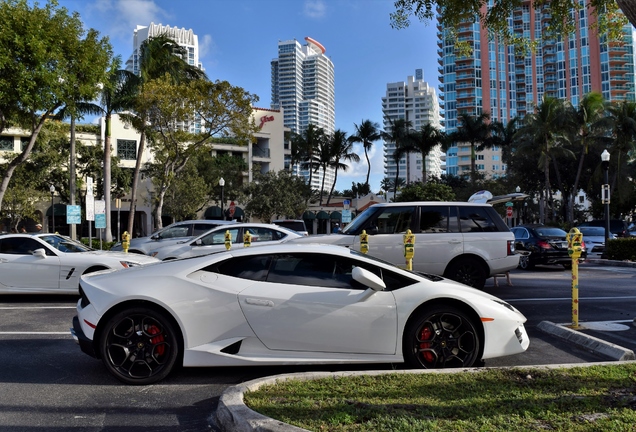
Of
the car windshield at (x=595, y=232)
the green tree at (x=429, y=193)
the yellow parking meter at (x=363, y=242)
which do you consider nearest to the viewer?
the yellow parking meter at (x=363, y=242)

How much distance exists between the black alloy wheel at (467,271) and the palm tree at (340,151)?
48.9m

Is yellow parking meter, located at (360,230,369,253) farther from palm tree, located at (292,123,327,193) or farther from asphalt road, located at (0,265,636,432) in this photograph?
palm tree, located at (292,123,327,193)

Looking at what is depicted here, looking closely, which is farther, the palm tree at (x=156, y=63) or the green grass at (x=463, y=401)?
the palm tree at (x=156, y=63)

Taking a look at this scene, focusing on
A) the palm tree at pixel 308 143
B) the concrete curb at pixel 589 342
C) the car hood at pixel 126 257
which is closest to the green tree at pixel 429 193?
the car hood at pixel 126 257

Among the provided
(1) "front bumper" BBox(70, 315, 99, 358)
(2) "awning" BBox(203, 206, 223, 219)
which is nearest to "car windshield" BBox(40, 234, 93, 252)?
(1) "front bumper" BBox(70, 315, 99, 358)

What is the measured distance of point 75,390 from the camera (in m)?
4.93

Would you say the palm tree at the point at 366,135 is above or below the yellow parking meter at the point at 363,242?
above

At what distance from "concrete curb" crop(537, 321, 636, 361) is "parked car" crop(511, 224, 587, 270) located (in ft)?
32.6

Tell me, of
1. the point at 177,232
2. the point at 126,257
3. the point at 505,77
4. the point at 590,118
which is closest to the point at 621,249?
the point at 177,232

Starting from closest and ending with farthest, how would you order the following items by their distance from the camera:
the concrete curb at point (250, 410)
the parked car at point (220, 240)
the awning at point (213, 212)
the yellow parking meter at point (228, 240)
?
1. the concrete curb at point (250, 410)
2. the yellow parking meter at point (228, 240)
3. the parked car at point (220, 240)
4. the awning at point (213, 212)

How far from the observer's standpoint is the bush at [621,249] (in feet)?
63.7

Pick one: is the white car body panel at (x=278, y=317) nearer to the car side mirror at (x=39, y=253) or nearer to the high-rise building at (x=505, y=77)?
the car side mirror at (x=39, y=253)

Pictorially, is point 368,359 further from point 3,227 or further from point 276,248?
point 3,227

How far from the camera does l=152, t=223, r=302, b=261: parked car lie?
13.4m
